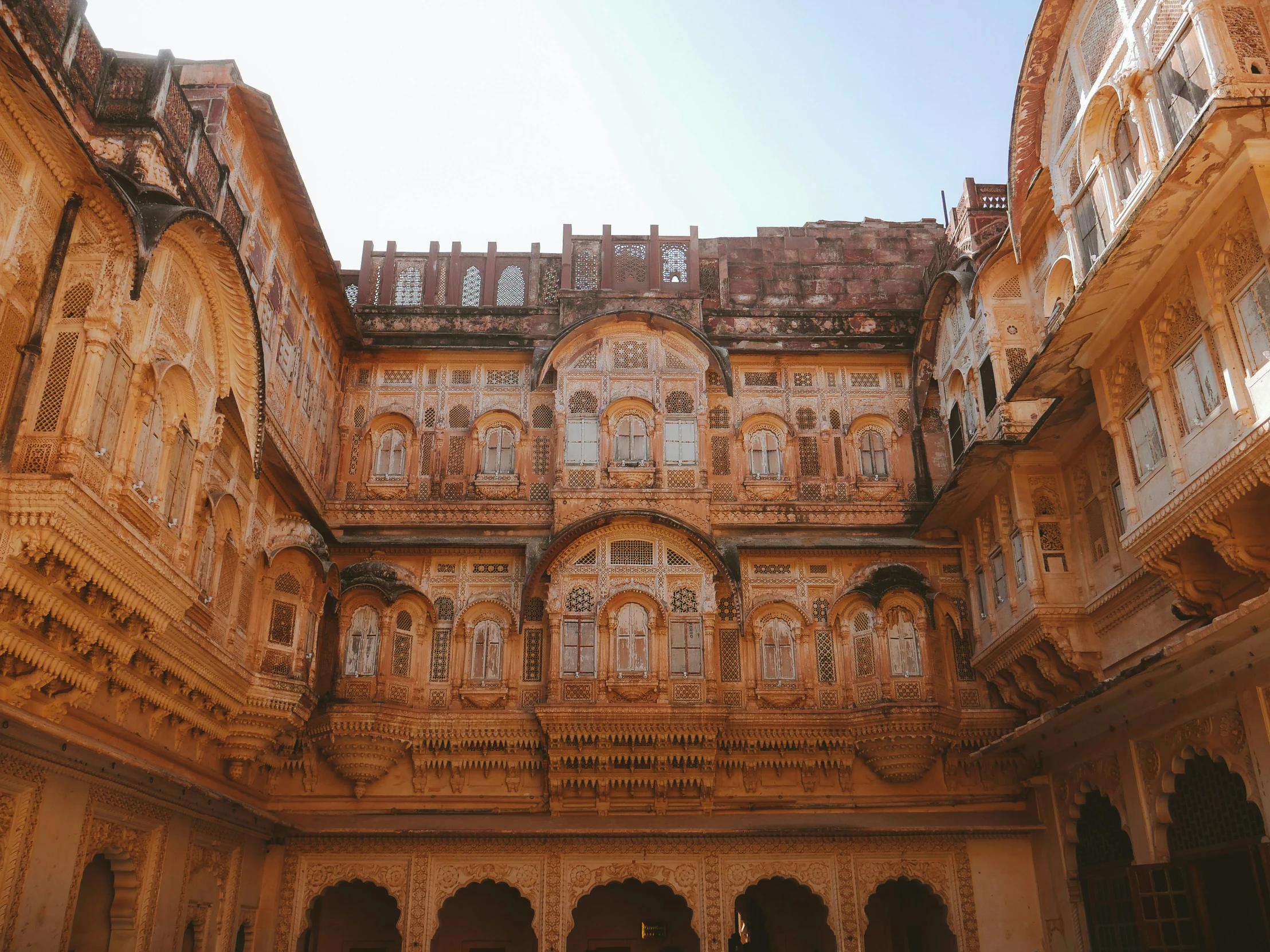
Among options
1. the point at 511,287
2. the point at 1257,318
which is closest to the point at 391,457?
the point at 511,287

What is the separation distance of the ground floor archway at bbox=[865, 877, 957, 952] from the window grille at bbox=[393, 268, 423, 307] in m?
11.4

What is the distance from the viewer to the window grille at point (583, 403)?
15.8 m

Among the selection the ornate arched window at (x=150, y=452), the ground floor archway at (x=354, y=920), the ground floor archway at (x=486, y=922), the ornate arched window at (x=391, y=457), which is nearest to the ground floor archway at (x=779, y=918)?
the ground floor archway at (x=486, y=922)

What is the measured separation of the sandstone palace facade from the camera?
28.0ft

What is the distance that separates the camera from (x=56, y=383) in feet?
26.7

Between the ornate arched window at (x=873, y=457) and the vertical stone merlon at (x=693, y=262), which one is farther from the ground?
the vertical stone merlon at (x=693, y=262)

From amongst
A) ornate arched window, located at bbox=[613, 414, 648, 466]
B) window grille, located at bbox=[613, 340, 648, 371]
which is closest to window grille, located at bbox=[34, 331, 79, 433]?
ornate arched window, located at bbox=[613, 414, 648, 466]

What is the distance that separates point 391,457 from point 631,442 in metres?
3.68

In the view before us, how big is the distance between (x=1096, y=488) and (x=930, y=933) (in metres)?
6.99

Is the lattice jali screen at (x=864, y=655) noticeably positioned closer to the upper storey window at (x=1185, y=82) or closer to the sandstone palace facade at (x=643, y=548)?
the sandstone palace facade at (x=643, y=548)

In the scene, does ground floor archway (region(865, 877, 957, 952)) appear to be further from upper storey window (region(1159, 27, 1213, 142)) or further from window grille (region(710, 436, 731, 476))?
upper storey window (region(1159, 27, 1213, 142))

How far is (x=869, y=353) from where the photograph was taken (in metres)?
16.5

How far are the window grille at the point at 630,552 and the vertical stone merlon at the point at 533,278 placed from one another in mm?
4644

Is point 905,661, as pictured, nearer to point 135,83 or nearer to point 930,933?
point 930,933
